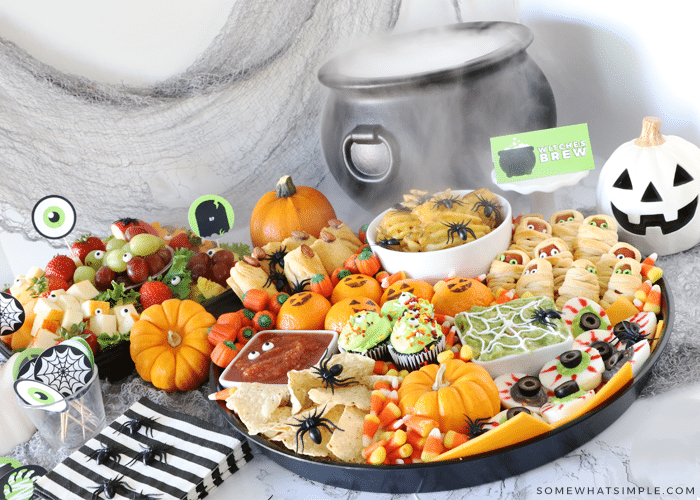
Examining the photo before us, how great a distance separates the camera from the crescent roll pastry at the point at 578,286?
141 centimetres

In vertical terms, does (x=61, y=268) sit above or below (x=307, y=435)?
above

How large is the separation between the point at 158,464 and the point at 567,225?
1.24 meters

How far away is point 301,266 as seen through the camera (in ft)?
5.50

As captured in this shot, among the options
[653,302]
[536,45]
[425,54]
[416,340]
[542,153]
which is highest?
[425,54]

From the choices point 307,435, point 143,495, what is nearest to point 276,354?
point 307,435

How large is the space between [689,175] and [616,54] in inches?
25.3

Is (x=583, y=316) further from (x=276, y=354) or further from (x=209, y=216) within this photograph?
(x=209, y=216)

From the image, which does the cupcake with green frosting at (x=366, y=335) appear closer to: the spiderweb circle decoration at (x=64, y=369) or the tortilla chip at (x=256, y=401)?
the tortilla chip at (x=256, y=401)

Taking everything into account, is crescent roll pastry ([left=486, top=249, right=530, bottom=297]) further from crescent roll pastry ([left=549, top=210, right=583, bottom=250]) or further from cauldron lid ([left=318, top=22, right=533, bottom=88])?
cauldron lid ([left=318, top=22, right=533, bottom=88])

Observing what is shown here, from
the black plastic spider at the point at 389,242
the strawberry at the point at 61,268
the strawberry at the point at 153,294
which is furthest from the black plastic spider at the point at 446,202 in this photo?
the strawberry at the point at 61,268

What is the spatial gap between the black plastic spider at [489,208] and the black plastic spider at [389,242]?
0.78 feet

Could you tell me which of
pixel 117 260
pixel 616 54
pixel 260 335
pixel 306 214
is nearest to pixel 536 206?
pixel 616 54

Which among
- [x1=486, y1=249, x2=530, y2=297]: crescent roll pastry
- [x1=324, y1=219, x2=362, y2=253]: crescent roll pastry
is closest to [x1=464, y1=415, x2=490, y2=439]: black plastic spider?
[x1=486, y1=249, x2=530, y2=297]: crescent roll pastry

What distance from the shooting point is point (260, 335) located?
150 centimetres
